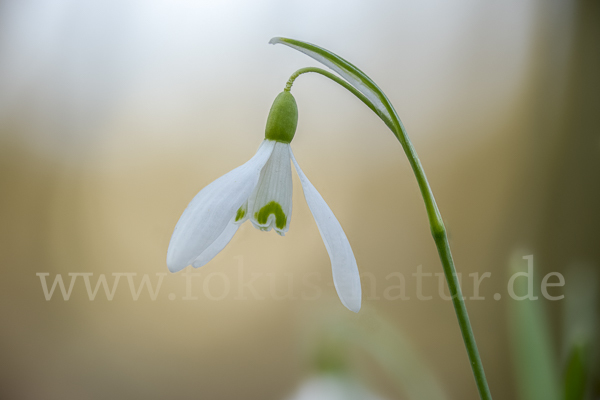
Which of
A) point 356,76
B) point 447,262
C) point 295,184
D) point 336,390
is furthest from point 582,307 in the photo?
point 356,76

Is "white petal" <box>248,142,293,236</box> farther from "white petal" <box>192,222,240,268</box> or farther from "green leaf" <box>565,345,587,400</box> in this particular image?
"green leaf" <box>565,345,587,400</box>

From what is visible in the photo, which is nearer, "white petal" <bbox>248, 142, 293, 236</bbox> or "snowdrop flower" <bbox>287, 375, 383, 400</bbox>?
"white petal" <bbox>248, 142, 293, 236</bbox>

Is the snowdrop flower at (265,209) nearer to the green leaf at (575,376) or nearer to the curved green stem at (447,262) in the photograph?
the curved green stem at (447,262)

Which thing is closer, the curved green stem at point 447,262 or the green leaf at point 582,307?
the curved green stem at point 447,262

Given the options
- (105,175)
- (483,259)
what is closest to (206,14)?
(105,175)

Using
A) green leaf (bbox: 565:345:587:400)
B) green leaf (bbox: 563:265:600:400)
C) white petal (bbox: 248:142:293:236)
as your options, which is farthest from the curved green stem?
green leaf (bbox: 563:265:600:400)

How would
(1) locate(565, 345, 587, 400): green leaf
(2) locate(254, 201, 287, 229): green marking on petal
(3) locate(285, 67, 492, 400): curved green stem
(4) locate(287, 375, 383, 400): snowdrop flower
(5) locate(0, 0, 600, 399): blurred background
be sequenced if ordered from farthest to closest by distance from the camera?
(5) locate(0, 0, 600, 399): blurred background, (4) locate(287, 375, 383, 400): snowdrop flower, (1) locate(565, 345, 587, 400): green leaf, (2) locate(254, 201, 287, 229): green marking on petal, (3) locate(285, 67, 492, 400): curved green stem

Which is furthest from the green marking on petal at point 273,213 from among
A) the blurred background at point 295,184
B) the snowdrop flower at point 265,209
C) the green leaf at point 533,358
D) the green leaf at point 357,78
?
the blurred background at point 295,184

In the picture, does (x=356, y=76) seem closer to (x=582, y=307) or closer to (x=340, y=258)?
(x=340, y=258)
